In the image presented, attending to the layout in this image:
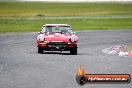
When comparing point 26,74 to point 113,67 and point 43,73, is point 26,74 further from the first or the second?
point 113,67

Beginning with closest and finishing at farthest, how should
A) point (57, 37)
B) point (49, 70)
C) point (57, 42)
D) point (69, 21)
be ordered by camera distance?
point (49, 70)
point (57, 42)
point (57, 37)
point (69, 21)

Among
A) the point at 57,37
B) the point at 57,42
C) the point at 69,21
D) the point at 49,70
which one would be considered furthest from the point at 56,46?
the point at 69,21

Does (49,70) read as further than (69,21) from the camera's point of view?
No

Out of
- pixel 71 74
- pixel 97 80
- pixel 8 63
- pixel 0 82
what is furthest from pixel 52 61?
pixel 97 80

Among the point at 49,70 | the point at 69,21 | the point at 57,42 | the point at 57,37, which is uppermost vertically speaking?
the point at 57,37

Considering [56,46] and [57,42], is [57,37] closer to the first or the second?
[57,42]

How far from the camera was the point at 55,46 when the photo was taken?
22.7 metres

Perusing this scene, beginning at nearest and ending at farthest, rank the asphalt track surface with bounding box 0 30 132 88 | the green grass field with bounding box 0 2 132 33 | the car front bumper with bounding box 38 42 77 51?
the asphalt track surface with bounding box 0 30 132 88 → the car front bumper with bounding box 38 42 77 51 → the green grass field with bounding box 0 2 132 33

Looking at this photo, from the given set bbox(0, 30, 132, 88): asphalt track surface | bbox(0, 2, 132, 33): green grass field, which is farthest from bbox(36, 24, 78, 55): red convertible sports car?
bbox(0, 2, 132, 33): green grass field

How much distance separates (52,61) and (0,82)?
669 cm

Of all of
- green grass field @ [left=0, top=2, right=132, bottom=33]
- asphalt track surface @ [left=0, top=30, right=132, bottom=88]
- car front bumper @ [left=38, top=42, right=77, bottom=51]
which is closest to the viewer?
asphalt track surface @ [left=0, top=30, right=132, bottom=88]

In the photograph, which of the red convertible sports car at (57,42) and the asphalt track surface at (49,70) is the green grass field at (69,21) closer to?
the red convertible sports car at (57,42)

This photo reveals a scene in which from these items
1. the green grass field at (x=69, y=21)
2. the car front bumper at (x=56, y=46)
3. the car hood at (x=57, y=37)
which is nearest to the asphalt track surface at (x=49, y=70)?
the car front bumper at (x=56, y=46)

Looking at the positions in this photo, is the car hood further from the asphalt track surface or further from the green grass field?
the green grass field
